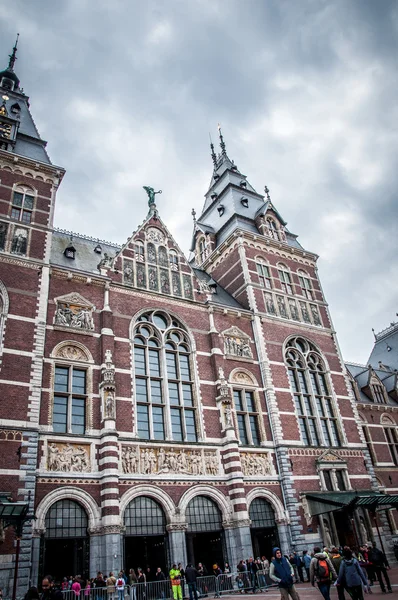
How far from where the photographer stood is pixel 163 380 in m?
24.6

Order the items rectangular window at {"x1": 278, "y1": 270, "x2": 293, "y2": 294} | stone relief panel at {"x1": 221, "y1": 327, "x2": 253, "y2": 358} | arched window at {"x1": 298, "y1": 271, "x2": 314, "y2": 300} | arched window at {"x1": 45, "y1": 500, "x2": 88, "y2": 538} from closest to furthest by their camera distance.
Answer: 1. arched window at {"x1": 45, "y1": 500, "x2": 88, "y2": 538}
2. stone relief panel at {"x1": 221, "y1": 327, "x2": 253, "y2": 358}
3. rectangular window at {"x1": 278, "y1": 270, "x2": 293, "y2": 294}
4. arched window at {"x1": 298, "y1": 271, "x2": 314, "y2": 300}

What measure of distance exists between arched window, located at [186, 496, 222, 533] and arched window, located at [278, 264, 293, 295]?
16255mm

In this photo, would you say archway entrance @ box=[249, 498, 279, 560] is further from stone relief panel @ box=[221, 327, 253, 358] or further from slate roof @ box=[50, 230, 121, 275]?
slate roof @ box=[50, 230, 121, 275]

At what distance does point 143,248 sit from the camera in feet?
92.4

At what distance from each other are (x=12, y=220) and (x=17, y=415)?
10107 millimetres

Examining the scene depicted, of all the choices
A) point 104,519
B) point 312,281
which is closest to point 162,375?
point 104,519

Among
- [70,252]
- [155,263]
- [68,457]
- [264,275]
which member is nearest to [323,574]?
[68,457]

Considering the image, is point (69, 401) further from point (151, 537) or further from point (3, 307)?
point (151, 537)

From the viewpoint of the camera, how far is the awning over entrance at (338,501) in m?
24.2

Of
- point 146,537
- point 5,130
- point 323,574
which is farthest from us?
point 5,130

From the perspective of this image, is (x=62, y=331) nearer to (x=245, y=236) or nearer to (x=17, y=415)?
(x=17, y=415)

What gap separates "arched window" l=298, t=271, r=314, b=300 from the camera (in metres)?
35.4

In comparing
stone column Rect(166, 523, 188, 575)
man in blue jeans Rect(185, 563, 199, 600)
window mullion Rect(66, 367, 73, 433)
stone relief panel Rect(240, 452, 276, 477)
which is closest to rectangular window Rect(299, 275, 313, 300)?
stone relief panel Rect(240, 452, 276, 477)

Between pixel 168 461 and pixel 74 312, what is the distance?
8498 mm
